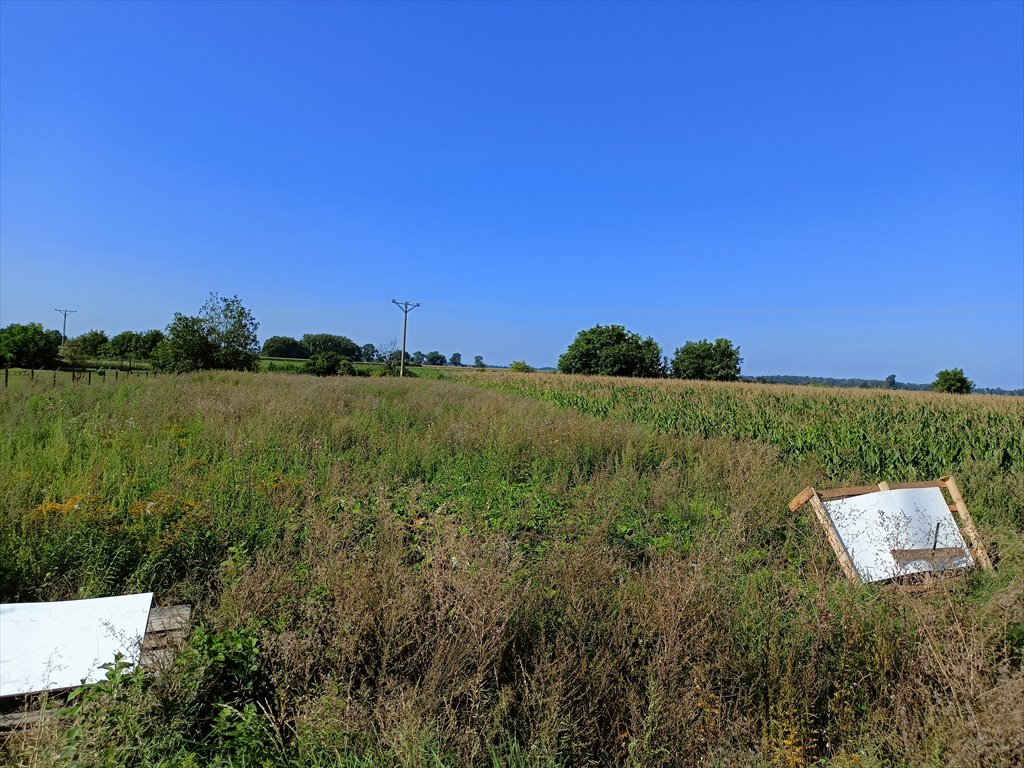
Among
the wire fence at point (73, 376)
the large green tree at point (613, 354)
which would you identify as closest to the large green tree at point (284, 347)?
the large green tree at point (613, 354)

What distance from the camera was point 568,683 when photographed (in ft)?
8.27

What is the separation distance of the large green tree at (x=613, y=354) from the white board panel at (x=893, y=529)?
184ft

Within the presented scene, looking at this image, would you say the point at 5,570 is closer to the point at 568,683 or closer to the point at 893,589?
the point at 568,683

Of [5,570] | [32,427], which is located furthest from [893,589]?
[32,427]

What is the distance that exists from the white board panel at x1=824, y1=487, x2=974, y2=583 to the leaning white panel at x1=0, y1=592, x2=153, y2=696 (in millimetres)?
5184

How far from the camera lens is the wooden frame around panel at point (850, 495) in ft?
13.7

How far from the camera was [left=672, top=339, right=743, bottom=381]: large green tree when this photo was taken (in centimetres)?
6122

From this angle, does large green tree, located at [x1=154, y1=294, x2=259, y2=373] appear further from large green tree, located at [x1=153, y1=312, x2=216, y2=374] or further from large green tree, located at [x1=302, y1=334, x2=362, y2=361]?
large green tree, located at [x1=302, y1=334, x2=362, y2=361]

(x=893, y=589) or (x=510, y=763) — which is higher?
(x=893, y=589)

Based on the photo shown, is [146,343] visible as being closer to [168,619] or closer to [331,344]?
[331,344]

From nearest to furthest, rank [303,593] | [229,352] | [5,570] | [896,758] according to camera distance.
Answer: [896,758] → [303,593] → [5,570] → [229,352]

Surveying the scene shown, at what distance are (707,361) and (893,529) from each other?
62.0m

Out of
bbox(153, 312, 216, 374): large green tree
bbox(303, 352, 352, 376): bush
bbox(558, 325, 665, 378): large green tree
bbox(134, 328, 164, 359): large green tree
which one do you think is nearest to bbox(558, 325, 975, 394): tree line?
bbox(558, 325, 665, 378): large green tree

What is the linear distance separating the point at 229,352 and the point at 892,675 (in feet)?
141
